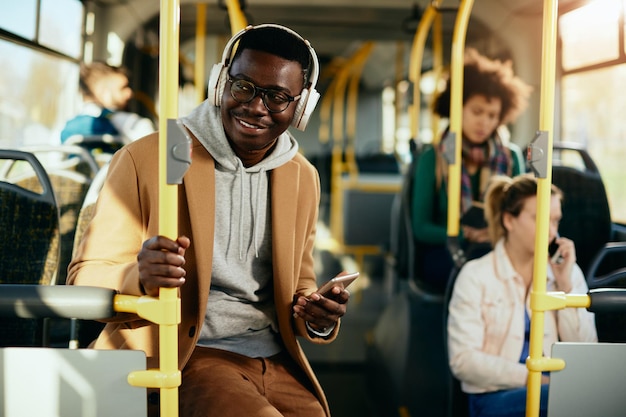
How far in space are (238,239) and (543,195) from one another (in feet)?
2.50

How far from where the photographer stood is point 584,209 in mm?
2947

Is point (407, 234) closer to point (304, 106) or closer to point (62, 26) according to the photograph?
point (304, 106)

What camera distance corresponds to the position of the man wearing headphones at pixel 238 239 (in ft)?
5.54

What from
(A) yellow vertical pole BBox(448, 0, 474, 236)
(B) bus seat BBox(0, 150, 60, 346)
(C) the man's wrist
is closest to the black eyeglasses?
(C) the man's wrist

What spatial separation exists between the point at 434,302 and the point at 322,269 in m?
3.95

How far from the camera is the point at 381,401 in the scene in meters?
3.46

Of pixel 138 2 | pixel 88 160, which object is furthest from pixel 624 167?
pixel 138 2

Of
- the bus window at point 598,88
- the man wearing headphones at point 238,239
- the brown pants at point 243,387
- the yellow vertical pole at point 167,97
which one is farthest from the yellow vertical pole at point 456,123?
the yellow vertical pole at point 167,97

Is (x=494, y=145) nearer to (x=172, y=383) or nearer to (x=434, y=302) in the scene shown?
(x=434, y=302)

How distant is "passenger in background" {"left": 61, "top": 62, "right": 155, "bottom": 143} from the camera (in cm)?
385

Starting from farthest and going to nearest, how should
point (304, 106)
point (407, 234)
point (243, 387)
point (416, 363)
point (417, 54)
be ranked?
point (417, 54) → point (407, 234) → point (416, 363) → point (304, 106) → point (243, 387)

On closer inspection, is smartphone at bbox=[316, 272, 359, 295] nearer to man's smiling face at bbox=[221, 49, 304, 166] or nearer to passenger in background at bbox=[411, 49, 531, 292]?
man's smiling face at bbox=[221, 49, 304, 166]

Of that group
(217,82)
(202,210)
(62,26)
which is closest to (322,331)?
(202,210)

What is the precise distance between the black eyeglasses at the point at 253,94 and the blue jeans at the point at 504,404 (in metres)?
1.21
